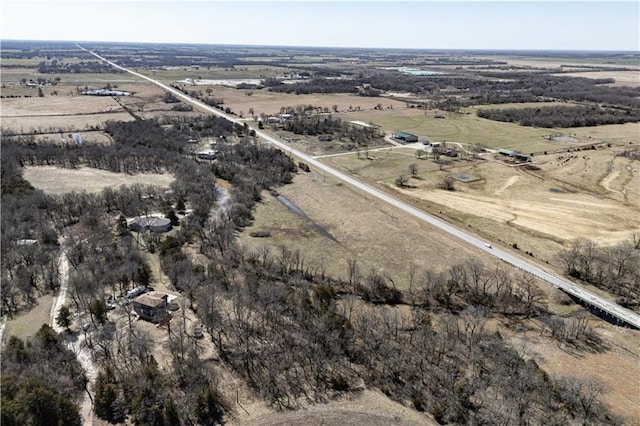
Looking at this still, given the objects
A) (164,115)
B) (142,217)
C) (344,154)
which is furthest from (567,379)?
(164,115)

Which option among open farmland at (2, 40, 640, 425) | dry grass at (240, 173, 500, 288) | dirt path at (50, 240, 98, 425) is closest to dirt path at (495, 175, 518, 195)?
open farmland at (2, 40, 640, 425)

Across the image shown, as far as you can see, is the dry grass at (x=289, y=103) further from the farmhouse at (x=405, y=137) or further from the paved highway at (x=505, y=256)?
the paved highway at (x=505, y=256)

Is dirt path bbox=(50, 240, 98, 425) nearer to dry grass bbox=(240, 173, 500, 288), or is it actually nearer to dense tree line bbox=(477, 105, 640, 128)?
dry grass bbox=(240, 173, 500, 288)

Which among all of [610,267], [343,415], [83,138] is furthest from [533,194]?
[83,138]

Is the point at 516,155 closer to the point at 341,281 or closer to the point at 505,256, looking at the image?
the point at 505,256

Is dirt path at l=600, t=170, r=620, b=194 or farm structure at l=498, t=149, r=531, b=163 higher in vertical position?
farm structure at l=498, t=149, r=531, b=163

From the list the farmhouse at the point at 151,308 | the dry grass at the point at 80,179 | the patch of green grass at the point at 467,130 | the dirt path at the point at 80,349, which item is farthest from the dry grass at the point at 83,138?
the patch of green grass at the point at 467,130
